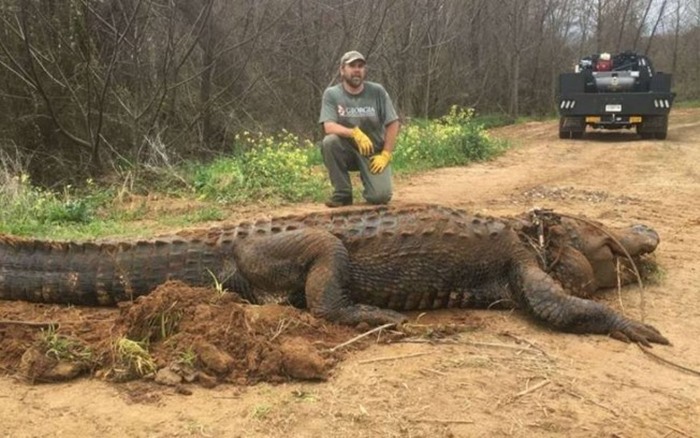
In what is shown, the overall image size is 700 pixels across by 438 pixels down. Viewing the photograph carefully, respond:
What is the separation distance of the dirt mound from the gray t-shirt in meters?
3.75

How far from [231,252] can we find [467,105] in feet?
78.2

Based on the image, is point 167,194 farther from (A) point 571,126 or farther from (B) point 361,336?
(A) point 571,126

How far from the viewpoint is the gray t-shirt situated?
7.30 metres

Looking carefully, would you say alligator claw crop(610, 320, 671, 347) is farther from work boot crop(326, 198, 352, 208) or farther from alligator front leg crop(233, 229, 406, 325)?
work boot crop(326, 198, 352, 208)

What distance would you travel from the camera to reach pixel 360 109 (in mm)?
7332

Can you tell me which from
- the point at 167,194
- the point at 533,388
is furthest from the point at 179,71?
the point at 533,388

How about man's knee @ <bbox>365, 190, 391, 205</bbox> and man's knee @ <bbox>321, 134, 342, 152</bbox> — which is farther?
man's knee @ <bbox>365, 190, 391, 205</bbox>

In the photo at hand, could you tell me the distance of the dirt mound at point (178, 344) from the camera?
332 cm

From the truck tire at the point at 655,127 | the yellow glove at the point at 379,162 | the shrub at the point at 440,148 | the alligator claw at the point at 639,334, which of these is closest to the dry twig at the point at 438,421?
the alligator claw at the point at 639,334

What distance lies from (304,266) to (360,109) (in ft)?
11.2

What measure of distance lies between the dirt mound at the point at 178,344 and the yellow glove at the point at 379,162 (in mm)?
3549

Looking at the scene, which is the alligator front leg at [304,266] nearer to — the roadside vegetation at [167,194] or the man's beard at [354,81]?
the roadside vegetation at [167,194]

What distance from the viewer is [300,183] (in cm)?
890

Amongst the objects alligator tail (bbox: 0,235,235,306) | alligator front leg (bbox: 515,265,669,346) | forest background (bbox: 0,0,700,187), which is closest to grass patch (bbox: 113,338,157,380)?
alligator tail (bbox: 0,235,235,306)
